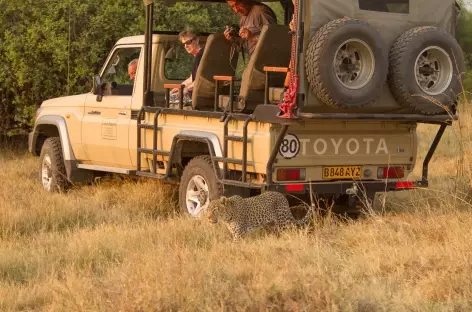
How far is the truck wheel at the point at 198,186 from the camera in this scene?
9609mm

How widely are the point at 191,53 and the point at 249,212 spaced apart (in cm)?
267

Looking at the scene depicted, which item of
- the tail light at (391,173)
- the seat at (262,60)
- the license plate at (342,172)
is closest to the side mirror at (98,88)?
the seat at (262,60)

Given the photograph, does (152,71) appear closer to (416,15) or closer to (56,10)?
(416,15)

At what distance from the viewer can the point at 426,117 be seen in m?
9.36

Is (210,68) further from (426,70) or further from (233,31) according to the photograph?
(426,70)

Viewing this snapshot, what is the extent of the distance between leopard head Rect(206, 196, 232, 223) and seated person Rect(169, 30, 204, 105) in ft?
5.98

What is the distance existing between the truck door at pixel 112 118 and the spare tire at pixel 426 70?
10.1 feet

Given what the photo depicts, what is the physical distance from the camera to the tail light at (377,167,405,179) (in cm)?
988

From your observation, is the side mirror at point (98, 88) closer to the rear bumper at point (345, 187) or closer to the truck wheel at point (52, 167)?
the truck wheel at point (52, 167)

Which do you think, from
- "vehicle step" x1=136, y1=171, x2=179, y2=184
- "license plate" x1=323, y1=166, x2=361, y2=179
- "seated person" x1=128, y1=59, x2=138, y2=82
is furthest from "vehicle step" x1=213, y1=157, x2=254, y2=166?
"seated person" x1=128, y1=59, x2=138, y2=82

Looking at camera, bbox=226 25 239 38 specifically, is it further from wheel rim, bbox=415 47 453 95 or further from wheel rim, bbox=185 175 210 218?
wheel rim, bbox=415 47 453 95

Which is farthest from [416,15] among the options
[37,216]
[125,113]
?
[37,216]

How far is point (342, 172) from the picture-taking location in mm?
9586

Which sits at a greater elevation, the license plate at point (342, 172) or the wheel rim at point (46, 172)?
the license plate at point (342, 172)
